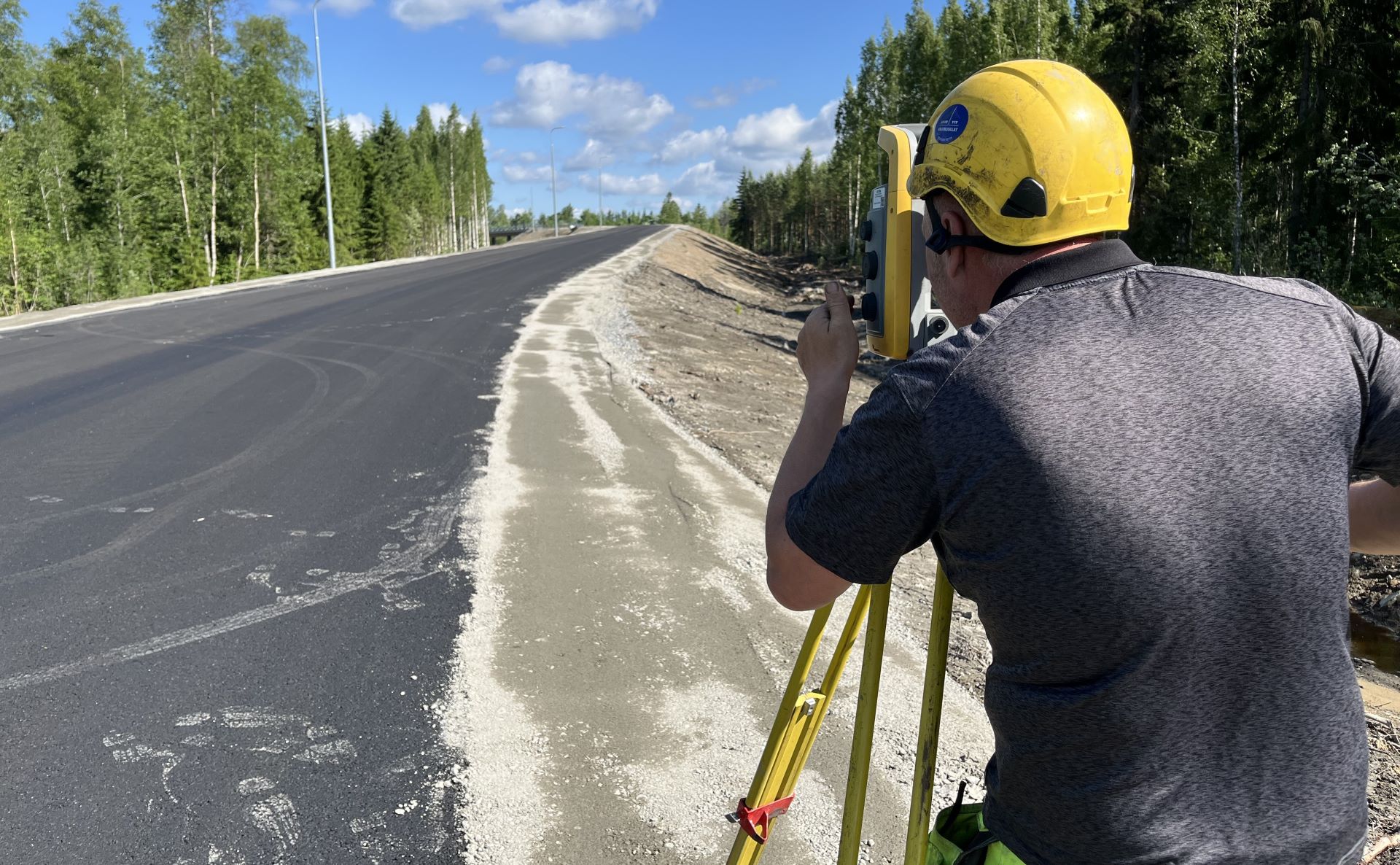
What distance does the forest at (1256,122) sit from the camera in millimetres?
20359

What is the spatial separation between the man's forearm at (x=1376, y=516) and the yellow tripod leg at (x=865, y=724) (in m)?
0.77

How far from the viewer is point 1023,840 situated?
4.33 ft

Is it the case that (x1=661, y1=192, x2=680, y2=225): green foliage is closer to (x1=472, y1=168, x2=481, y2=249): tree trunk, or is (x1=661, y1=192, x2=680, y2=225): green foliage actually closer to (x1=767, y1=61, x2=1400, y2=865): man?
(x1=472, y1=168, x2=481, y2=249): tree trunk

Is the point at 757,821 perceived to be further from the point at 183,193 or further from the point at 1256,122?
the point at 183,193

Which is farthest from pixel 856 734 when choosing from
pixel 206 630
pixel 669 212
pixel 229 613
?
pixel 669 212

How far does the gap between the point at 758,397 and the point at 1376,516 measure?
34.3 feet

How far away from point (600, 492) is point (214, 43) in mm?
46312

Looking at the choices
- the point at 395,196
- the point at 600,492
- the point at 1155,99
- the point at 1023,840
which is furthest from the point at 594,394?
the point at 395,196

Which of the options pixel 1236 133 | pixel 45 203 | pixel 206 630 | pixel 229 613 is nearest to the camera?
pixel 206 630

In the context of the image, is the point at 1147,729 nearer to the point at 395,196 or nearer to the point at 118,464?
the point at 118,464

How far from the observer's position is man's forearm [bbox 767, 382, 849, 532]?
4.75ft

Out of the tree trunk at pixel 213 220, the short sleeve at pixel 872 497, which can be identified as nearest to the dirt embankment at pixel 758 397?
the short sleeve at pixel 872 497

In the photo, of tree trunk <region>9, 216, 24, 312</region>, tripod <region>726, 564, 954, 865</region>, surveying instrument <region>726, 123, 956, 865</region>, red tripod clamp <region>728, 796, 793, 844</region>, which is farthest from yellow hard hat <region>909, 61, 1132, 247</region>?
tree trunk <region>9, 216, 24, 312</region>

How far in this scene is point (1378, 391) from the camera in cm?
124
